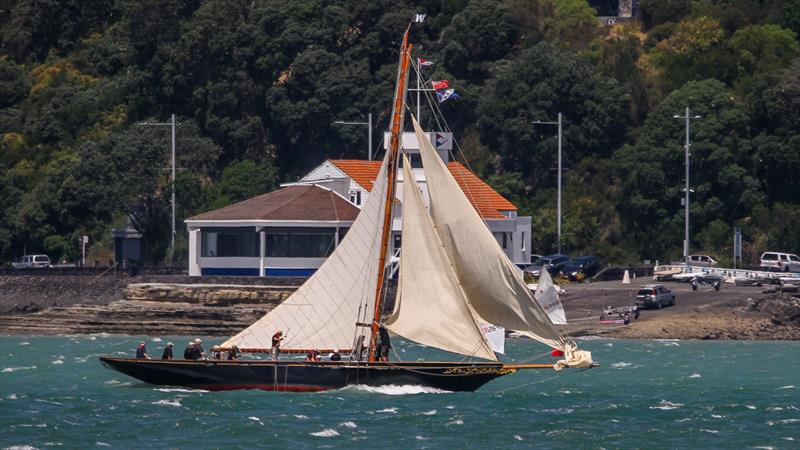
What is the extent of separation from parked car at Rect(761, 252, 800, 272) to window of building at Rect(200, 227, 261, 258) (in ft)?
85.1

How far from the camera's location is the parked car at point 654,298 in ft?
260

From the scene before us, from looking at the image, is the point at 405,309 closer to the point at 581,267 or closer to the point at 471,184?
the point at 581,267

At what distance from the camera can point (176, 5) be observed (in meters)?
123

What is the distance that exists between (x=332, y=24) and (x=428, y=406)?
72.5 metres

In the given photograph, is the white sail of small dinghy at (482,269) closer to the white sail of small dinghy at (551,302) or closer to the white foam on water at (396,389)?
the white foam on water at (396,389)

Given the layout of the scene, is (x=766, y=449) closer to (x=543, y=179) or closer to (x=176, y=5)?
(x=543, y=179)

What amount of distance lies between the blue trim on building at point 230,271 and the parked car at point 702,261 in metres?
22.7

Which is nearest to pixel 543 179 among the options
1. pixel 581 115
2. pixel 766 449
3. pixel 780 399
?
pixel 581 115

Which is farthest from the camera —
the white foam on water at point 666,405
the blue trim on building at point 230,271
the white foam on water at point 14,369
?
the blue trim on building at point 230,271

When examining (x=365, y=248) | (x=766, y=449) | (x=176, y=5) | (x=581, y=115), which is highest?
(x=176, y=5)

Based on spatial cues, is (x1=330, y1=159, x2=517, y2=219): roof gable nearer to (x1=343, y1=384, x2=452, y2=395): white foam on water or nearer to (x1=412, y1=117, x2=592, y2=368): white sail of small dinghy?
(x1=343, y1=384, x2=452, y2=395): white foam on water

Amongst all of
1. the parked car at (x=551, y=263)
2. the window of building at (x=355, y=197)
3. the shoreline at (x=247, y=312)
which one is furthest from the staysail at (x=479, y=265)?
the window of building at (x=355, y=197)

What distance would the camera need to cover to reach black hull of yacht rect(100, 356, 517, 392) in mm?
49406

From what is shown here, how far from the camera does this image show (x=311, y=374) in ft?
163
